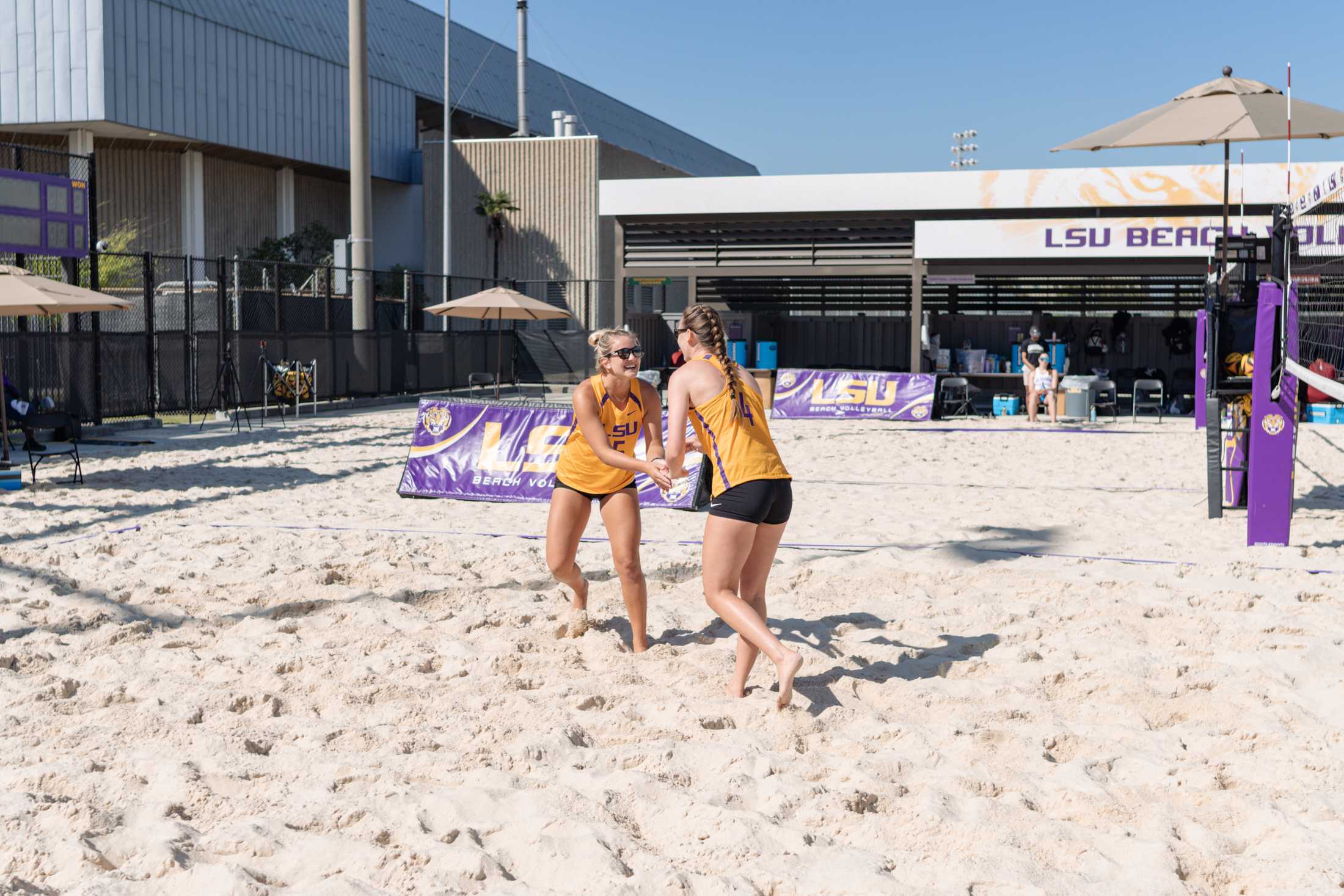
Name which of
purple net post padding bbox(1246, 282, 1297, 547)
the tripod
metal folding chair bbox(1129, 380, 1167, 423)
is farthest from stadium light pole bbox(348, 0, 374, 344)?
purple net post padding bbox(1246, 282, 1297, 547)

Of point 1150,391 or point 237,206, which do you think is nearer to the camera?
point 1150,391

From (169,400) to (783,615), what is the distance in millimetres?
13360

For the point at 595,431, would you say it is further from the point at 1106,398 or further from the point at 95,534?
the point at 1106,398

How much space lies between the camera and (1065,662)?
527 centimetres

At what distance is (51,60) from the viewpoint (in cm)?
2852

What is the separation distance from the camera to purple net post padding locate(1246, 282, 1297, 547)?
7879 millimetres

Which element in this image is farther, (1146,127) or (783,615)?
(1146,127)

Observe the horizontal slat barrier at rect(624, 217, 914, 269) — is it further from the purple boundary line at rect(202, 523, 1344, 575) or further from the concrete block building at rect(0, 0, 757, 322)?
the purple boundary line at rect(202, 523, 1344, 575)

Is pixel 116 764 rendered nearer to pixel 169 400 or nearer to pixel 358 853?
pixel 358 853

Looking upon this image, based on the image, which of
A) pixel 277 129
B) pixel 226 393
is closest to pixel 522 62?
pixel 277 129

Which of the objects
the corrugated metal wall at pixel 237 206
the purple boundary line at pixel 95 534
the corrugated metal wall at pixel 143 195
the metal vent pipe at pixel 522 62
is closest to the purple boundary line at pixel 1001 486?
the purple boundary line at pixel 95 534

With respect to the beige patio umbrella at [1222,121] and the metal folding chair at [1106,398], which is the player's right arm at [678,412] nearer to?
the beige patio umbrella at [1222,121]

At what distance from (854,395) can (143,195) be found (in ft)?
71.7

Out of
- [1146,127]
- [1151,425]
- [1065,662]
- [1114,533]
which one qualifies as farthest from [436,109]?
[1065,662]
